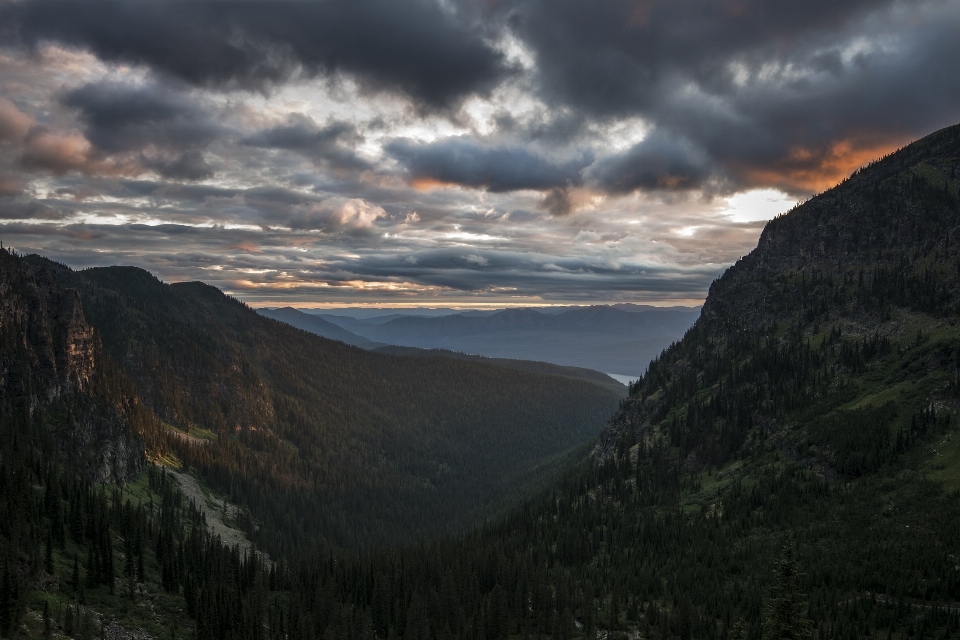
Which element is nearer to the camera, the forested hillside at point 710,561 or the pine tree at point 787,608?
the pine tree at point 787,608

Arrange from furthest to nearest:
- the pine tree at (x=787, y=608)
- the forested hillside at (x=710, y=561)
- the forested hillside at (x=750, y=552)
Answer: the forested hillside at (x=750, y=552), the forested hillside at (x=710, y=561), the pine tree at (x=787, y=608)

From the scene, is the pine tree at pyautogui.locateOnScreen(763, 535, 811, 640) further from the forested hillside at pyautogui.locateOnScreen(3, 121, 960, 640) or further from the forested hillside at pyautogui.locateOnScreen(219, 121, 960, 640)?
the forested hillside at pyautogui.locateOnScreen(219, 121, 960, 640)

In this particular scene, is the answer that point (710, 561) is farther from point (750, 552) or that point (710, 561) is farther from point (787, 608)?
point (787, 608)

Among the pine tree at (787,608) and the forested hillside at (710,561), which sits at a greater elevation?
the pine tree at (787,608)

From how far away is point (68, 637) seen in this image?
274 ft

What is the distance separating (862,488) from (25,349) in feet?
884

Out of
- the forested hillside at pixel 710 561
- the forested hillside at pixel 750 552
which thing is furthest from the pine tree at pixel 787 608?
the forested hillside at pixel 750 552

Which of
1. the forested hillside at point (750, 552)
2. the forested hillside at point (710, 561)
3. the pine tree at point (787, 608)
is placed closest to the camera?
the pine tree at point (787, 608)

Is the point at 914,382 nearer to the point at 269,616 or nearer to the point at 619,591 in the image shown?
the point at 619,591

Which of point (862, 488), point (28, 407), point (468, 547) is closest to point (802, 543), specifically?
point (862, 488)

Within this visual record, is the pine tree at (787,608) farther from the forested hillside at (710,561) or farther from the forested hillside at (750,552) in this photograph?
the forested hillside at (750,552)

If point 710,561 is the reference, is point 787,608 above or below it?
above

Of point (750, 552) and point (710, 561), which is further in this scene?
point (750, 552)

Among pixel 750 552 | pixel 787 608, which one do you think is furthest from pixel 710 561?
pixel 787 608
